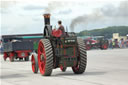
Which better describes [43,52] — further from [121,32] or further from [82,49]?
[121,32]

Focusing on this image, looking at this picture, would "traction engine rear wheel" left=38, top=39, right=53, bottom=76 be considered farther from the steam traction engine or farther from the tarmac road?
the tarmac road

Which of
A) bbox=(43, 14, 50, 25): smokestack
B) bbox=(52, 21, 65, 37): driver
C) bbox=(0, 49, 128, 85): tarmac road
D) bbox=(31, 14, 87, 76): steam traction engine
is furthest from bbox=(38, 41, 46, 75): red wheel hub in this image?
bbox=(43, 14, 50, 25): smokestack

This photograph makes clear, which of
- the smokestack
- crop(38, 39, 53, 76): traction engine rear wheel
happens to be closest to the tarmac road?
crop(38, 39, 53, 76): traction engine rear wheel

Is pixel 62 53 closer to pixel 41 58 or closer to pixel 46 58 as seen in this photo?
pixel 46 58

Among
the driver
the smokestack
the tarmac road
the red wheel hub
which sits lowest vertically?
the tarmac road

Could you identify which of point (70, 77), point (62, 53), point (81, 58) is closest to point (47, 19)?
point (62, 53)

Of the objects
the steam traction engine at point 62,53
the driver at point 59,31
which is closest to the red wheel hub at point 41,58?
the steam traction engine at point 62,53

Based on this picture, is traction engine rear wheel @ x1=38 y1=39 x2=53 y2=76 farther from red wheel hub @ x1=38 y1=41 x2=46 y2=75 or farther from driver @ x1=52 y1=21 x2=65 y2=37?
driver @ x1=52 y1=21 x2=65 y2=37

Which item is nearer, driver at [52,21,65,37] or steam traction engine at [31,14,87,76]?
steam traction engine at [31,14,87,76]

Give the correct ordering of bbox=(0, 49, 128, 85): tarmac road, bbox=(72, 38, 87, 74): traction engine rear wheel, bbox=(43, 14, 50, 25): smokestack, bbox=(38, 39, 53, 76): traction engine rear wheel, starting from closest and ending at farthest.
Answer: bbox=(0, 49, 128, 85): tarmac road → bbox=(38, 39, 53, 76): traction engine rear wheel → bbox=(72, 38, 87, 74): traction engine rear wheel → bbox=(43, 14, 50, 25): smokestack

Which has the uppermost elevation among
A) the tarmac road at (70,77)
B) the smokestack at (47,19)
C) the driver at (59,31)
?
the smokestack at (47,19)

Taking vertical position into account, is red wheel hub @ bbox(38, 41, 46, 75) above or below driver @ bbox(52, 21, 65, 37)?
below

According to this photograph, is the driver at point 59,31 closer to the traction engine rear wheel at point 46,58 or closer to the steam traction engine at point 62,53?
the steam traction engine at point 62,53

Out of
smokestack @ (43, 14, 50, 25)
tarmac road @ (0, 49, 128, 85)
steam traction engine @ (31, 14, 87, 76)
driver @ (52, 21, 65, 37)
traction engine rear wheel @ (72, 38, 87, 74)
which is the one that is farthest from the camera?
smokestack @ (43, 14, 50, 25)
